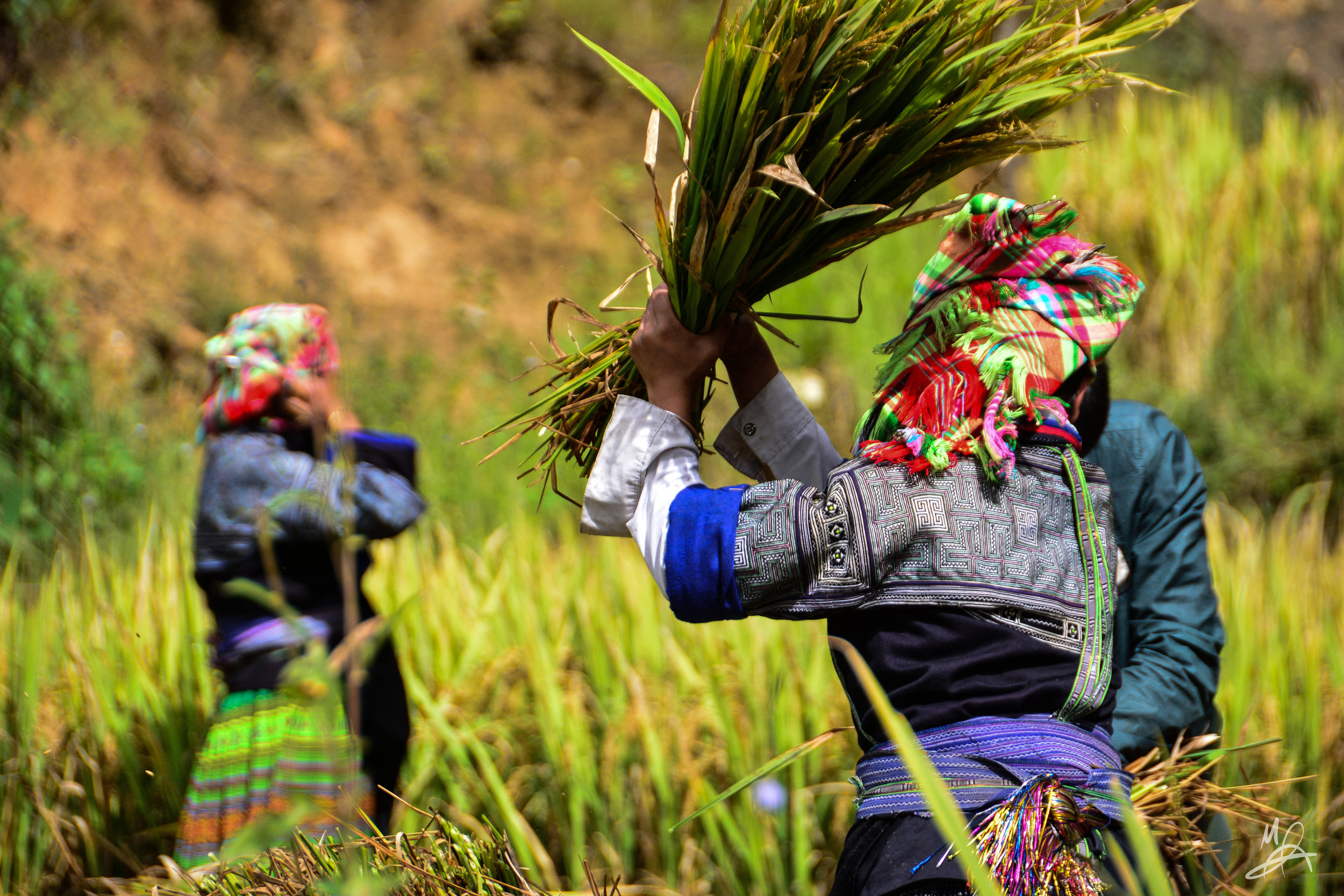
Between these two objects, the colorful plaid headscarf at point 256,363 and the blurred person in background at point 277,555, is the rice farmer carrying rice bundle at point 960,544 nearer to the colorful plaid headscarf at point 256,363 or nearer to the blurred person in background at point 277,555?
the blurred person in background at point 277,555

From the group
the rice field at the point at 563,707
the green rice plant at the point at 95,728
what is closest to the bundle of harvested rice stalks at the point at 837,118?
the rice field at the point at 563,707

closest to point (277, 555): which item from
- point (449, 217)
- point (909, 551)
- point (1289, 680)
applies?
point (909, 551)

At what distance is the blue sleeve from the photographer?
108cm

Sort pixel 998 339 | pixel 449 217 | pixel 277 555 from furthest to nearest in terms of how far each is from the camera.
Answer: pixel 449 217, pixel 277 555, pixel 998 339

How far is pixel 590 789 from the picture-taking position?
7.54 feet

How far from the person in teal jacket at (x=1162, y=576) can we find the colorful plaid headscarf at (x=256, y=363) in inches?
69.7

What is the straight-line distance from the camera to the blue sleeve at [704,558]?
1078 millimetres

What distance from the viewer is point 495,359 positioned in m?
6.77

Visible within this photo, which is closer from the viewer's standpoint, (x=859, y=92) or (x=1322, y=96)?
(x=859, y=92)

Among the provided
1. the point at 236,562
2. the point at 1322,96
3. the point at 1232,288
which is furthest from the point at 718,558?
the point at 1322,96

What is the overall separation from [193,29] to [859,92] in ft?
23.5

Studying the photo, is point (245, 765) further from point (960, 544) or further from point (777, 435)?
point (960, 544)

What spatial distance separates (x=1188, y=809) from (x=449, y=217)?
706 centimetres

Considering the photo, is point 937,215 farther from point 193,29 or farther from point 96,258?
point 193,29
